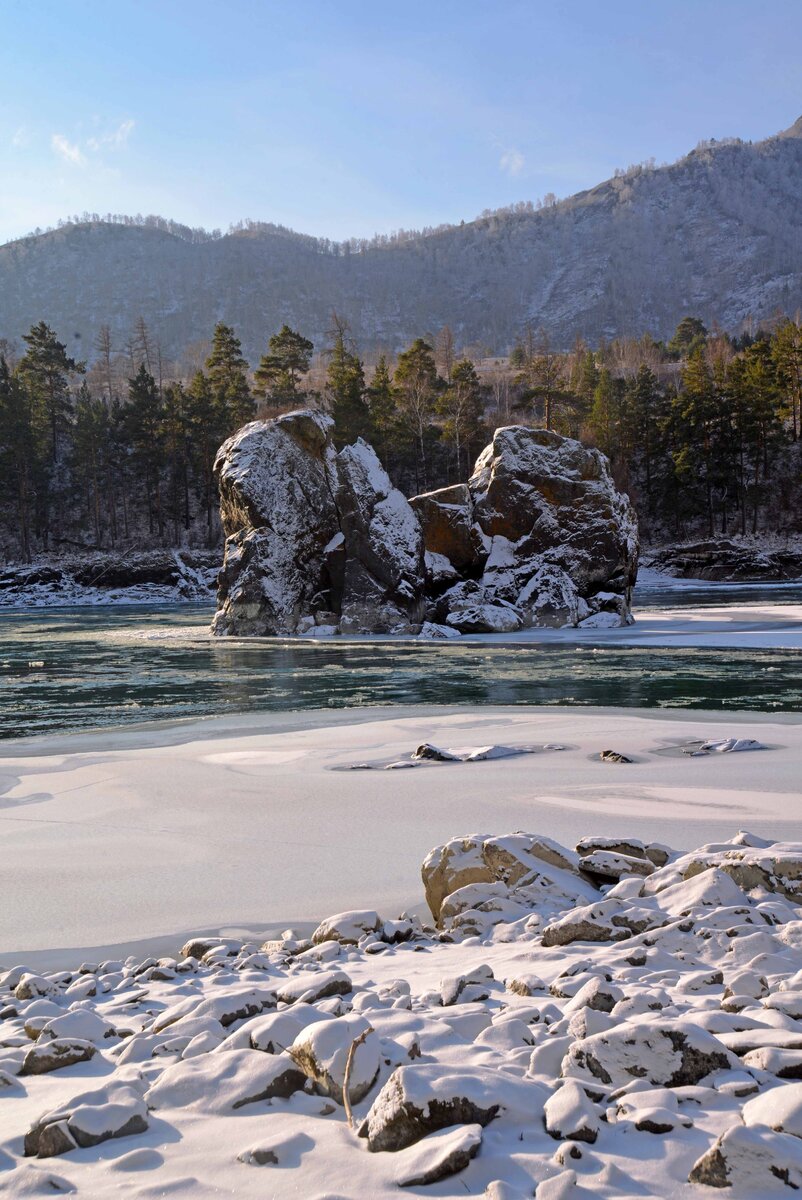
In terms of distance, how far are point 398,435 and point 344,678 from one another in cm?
4069

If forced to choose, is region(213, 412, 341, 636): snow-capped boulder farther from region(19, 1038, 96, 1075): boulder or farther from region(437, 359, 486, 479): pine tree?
region(437, 359, 486, 479): pine tree

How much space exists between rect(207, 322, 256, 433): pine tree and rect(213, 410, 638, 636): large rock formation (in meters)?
30.4

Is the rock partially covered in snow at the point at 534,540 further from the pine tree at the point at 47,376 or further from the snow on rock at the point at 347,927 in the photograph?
the pine tree at the point at 47,376

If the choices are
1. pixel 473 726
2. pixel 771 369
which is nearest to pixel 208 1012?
pixel 473 726

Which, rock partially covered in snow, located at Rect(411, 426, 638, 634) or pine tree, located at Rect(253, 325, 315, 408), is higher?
pine tree, located at Rect(253, 325, 315, 408)

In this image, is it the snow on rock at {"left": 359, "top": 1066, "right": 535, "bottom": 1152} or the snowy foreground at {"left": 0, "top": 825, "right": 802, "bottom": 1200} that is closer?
the snowy foreground at {"left": 0, "top": 825, "right": 802, "bottom": 1200}

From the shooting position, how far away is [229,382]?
60812 mm

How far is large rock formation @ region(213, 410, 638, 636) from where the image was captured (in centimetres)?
2608

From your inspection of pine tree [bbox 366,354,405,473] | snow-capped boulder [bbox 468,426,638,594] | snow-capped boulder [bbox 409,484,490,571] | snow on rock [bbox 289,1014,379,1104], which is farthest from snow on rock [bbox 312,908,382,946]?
pine tree [bbox 366,354,405,473]

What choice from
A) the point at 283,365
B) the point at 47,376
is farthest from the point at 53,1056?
the point at 47,376

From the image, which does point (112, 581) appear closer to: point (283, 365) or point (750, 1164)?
point (283, 365)

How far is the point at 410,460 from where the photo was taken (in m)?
59.3

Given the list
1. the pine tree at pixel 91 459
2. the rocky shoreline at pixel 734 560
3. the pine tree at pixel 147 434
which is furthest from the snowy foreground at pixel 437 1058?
the pine tree at pixel 91 459

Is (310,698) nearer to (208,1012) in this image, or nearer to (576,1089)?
(208,1012)
